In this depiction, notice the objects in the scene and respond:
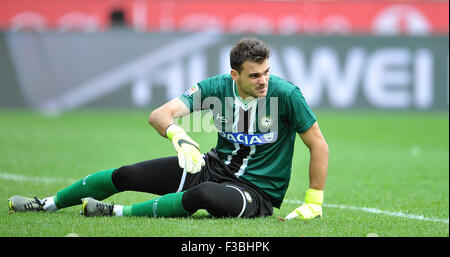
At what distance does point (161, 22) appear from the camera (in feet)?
86.9

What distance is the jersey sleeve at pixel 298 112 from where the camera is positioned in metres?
5.77

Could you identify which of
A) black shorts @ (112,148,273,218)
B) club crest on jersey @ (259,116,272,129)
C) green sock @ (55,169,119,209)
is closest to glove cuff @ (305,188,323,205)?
black shorts @ (112,148,273,218)

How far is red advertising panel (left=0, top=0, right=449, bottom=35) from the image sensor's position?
26.1 m

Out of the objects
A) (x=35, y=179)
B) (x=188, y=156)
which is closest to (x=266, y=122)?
(x=188, y=156)

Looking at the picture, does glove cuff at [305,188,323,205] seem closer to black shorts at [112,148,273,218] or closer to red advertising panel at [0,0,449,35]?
black shorts at [112,148,273,218]

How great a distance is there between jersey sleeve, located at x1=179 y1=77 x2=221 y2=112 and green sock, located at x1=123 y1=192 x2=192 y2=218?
0.77 meters

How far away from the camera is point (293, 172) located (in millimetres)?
10000

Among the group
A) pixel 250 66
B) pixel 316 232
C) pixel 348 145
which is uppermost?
pixel 250 66

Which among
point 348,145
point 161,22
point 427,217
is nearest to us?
point 427,217

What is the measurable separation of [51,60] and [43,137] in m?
5.11

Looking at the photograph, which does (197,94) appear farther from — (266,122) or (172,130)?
(266,122)

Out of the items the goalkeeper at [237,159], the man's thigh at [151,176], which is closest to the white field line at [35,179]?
the goalkeeper at [237,159]
